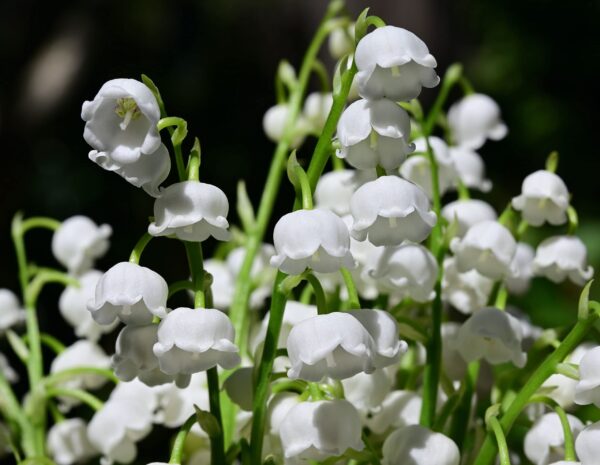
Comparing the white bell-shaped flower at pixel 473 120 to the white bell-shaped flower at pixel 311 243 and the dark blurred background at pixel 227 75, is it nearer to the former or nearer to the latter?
the white bell-shaped flower at pixel 311 243

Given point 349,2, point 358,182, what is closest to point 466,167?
point 358,182

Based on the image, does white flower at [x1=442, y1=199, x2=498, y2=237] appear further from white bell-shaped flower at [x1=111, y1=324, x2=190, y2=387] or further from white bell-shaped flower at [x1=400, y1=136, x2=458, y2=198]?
white bell-shaped flower at [x1=111, y1=324, x2=190, y2=387]

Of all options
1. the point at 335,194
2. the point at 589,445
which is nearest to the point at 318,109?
the point at 335,194

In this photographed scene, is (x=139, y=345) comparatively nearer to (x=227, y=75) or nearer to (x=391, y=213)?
(x=391, y=213)

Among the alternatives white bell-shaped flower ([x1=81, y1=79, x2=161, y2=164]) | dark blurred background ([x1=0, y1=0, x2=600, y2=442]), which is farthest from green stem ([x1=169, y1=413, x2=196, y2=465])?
dark blurred background ([x1=0, y1=0, x2=600, y2=442])

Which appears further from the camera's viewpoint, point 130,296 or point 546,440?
point 546,440

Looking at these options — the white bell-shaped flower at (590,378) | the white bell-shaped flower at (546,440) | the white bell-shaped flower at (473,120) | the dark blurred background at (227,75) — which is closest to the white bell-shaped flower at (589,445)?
the white bell-shaped flower at (590,378)

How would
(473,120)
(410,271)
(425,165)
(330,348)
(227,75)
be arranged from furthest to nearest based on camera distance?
(227,75), (473,120), (425,165), (410,271), (330,348)

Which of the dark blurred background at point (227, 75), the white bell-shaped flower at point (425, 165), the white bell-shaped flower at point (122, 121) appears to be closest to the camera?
the white bell-shaped flower at point (122, 121)
